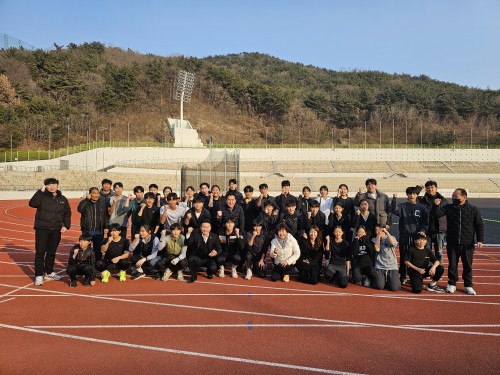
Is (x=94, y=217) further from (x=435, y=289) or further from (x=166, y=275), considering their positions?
(x=435, y=289)

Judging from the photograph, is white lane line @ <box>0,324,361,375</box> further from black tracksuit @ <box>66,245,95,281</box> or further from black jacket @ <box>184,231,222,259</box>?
black jacket @ <box>184,231,222,259</box>

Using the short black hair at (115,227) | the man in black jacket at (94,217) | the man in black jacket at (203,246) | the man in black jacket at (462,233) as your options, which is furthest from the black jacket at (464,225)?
the man in black jacket at (94,217)

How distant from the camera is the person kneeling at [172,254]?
22.8 feet

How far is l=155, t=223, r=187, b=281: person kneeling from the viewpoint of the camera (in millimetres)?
6945

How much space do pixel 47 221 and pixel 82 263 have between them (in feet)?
2.79

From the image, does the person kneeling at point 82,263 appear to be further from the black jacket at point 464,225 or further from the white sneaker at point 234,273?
the black jacket at point 464,225

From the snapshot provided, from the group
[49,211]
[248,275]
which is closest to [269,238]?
[248,275]

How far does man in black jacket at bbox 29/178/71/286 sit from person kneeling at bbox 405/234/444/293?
5401mm

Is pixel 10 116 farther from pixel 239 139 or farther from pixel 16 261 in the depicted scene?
pixel 16 261

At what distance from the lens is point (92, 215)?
717cm

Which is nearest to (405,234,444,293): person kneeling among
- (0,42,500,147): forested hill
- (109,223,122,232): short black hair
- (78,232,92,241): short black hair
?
(109,223,122,232): short black hair

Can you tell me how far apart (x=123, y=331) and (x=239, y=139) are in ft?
231

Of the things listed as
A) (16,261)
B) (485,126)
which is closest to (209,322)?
(16,261)

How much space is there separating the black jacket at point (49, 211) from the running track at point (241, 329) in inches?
37.9
